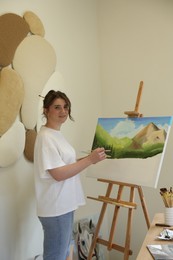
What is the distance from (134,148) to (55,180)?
0.60m

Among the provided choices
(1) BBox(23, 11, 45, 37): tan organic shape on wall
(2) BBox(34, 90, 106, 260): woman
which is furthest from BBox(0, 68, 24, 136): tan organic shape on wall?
(1) BBox(23, 11, 45, 37): tan organic shape on wall

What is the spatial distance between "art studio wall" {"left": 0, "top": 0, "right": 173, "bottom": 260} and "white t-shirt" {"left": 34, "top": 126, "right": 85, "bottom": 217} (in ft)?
1.29

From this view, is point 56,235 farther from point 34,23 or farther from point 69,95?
point 34,23

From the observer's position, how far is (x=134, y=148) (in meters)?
2.16

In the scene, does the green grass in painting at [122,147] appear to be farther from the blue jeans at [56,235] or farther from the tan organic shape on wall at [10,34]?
the tan organic shape on wall at [10,34]

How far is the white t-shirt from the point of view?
185cm

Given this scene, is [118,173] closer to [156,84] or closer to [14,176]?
[14,176]

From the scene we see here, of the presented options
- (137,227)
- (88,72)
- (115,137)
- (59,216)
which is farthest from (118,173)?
(88,72)

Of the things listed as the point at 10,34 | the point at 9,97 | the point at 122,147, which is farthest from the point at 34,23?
the point at 122,147

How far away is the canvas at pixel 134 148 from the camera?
206cm

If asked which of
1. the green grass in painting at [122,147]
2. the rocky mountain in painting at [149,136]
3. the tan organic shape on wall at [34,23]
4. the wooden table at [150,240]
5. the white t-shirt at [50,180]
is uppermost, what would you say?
the tan organic shape on wall at [34,23]

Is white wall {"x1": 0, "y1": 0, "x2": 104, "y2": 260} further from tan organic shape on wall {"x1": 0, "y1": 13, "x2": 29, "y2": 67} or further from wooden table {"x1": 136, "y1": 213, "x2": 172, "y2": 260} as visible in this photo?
wooden table {"x1": 136, "y1": 213, "x2": 172, "y2": 260}

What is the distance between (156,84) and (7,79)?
4.29 feet

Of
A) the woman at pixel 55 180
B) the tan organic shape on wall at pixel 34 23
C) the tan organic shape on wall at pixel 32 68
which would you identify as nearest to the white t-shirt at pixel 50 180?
the woman at pixel 55 180
